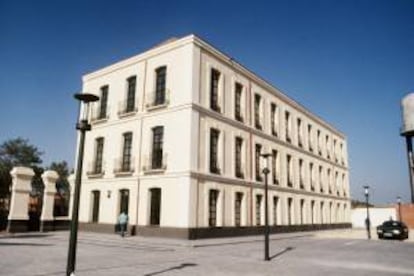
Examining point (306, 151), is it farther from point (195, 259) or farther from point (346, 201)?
point (195, 259)

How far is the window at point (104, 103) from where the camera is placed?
26.0 metres

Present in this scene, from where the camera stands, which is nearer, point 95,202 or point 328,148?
point 95,202

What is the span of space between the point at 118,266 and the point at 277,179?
67.1ft

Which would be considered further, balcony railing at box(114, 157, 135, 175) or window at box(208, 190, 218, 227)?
balcony railing at box(114, 157, 135, 175)

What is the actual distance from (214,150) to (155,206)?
4807 mm

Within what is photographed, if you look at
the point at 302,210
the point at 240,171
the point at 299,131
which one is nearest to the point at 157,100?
the point at 240,171

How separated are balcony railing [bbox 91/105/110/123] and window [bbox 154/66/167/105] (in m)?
4.68

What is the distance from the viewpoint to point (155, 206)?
21.1 metres

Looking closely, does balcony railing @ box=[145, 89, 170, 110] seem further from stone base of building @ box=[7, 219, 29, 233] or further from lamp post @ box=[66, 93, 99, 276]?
lamp post @ box=[66, 93, 99, 276]

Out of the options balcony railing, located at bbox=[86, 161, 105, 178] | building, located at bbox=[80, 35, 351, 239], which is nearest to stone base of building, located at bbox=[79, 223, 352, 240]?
building, located at bbox=[80, 35, 351, 239]

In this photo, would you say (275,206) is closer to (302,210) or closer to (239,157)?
(302,210)

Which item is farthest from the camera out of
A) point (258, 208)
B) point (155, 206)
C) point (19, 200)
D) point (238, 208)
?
point (258, 208)

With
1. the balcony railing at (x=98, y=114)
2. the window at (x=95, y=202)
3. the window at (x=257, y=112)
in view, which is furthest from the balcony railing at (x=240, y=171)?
the balcony railing at (x=98, y=114)

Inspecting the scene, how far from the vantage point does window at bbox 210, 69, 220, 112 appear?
891 inches
